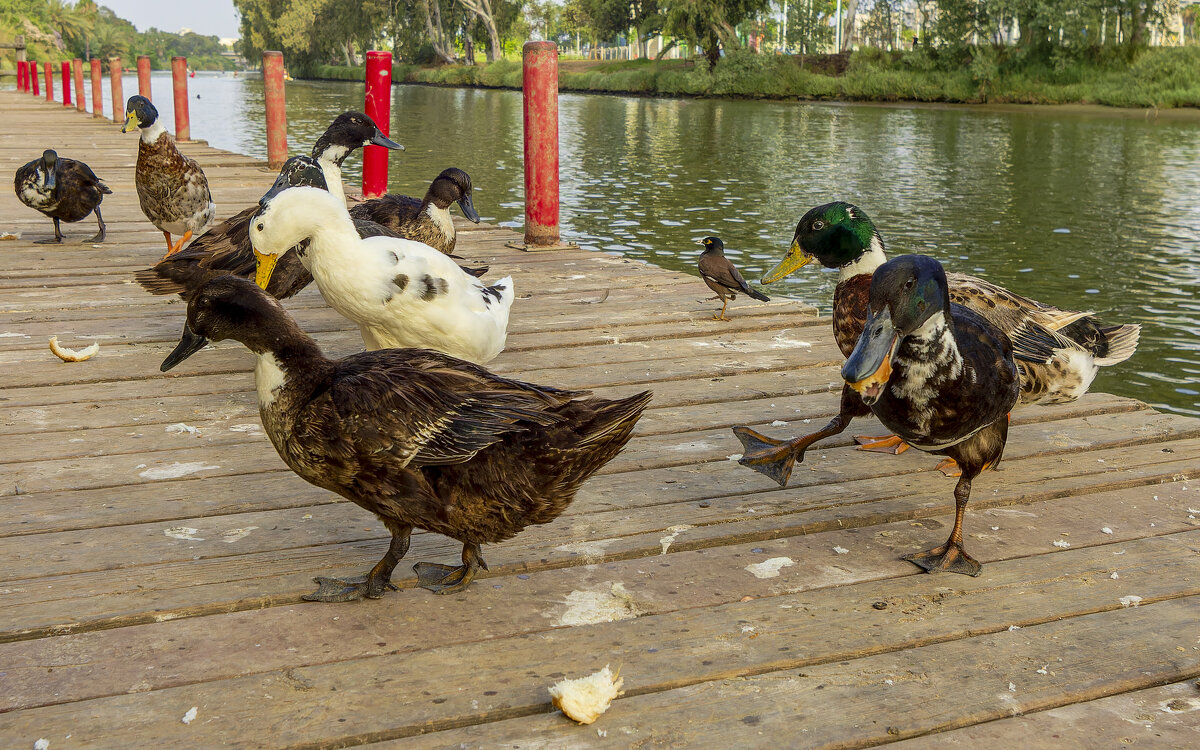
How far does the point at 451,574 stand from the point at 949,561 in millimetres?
1565

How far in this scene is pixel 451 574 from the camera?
316 cm

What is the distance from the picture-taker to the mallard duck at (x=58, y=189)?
28.5 feet

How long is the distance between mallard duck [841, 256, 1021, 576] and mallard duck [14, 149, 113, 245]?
7.77 meters

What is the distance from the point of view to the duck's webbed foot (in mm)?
3268

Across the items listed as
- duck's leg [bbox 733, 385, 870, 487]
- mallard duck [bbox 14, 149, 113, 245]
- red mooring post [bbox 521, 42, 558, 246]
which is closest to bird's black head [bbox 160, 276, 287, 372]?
duck's leg [bbox 733, 385, 870, 487]

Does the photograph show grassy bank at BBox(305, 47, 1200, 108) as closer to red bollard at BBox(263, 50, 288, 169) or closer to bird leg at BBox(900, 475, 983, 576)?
red bollard at BBox(263, 50, 288, 169)

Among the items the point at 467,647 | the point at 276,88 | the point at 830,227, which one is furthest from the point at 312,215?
the point at 276,88

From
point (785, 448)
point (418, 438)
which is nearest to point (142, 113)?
point (785, 448)

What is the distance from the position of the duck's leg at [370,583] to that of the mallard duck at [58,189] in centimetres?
704

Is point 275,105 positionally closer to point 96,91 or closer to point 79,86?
point 96,91

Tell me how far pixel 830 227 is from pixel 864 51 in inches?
2063

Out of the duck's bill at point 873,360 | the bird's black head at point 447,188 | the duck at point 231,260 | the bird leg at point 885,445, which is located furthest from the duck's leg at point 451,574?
the bird's black head at point 447,188

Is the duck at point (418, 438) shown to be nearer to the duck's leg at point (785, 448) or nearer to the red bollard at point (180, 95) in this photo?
the duck's leg at point (785, 448)

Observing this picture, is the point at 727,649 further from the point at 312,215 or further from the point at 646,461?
the point at 312,215
